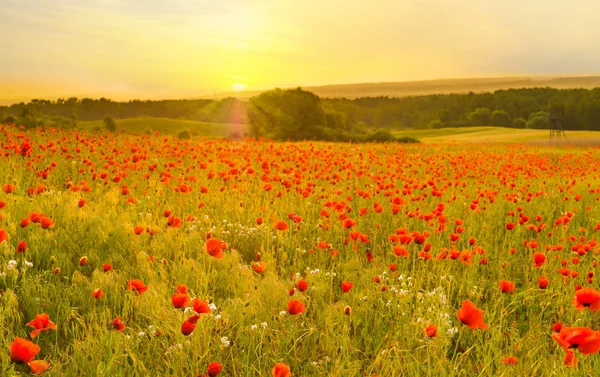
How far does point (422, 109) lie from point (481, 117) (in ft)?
67.8

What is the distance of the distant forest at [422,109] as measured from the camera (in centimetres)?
5659

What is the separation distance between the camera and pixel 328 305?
4004 mm

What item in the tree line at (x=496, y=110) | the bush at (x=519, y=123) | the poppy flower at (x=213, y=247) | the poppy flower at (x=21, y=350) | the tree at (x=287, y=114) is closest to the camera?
the poppy flower at (x=21, y=350)

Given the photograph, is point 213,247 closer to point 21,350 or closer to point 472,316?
point 21,350

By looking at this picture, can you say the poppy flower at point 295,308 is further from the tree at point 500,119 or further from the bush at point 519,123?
the tree at point 500,119

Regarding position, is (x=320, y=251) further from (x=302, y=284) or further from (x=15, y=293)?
(x=15, y=293)

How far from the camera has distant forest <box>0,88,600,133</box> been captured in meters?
56.6

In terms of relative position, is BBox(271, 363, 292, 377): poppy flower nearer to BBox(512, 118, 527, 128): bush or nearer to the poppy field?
the poppy field

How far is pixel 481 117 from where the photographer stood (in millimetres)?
83625

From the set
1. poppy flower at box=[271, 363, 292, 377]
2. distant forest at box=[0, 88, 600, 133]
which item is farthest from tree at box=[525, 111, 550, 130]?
poppy flower at box=[271, 363, 292, 377]

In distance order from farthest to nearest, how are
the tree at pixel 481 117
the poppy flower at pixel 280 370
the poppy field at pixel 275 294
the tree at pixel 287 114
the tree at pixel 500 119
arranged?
1. the tree at pixel 481 117
2. the tree at pixel 500 119
3. the tree at pixel 287 114
4. the poppy field at pixel 275 294
5. the poppy flower at pixel 280 370

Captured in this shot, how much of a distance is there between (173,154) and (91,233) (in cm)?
532

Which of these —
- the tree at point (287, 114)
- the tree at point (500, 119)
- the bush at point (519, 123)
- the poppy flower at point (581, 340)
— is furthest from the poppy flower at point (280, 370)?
the tree at point (500, 119)

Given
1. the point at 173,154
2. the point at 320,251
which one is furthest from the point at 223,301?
the point at 173,154
